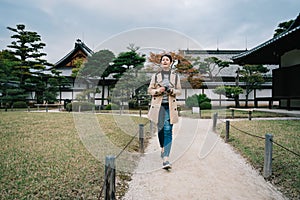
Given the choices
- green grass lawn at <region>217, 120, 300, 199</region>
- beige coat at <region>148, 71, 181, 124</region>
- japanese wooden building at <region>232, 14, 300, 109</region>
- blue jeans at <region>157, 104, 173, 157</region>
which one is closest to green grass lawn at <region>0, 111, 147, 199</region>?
blue jeans at <region>157, 104, 173, 157</region>

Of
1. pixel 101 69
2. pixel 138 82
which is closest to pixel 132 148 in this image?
pixel 138 82

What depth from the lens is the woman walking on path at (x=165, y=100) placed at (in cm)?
312

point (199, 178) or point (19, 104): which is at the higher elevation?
point (19, 104)

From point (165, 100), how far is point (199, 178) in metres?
1.21

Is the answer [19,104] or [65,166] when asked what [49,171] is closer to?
[65,166]

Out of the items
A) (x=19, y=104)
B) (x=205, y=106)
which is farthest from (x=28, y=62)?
(x=205, y=106)

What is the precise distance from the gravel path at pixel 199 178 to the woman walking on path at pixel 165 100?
1.63 feet

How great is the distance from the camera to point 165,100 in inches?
124

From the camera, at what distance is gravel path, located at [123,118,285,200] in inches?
106

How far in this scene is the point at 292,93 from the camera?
32.1 feet

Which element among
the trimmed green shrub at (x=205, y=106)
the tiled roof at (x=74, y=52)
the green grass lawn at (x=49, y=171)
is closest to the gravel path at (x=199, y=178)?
the green grass lawn at (x=49, y=171)

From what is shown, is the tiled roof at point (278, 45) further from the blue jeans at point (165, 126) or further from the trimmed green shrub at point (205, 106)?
the blue jeans at point (165, 126)

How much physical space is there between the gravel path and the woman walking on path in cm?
50

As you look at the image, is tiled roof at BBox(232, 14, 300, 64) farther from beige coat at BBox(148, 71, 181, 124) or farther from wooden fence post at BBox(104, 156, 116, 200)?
wooden fence post at BBox(104, 156, 116, 200)
